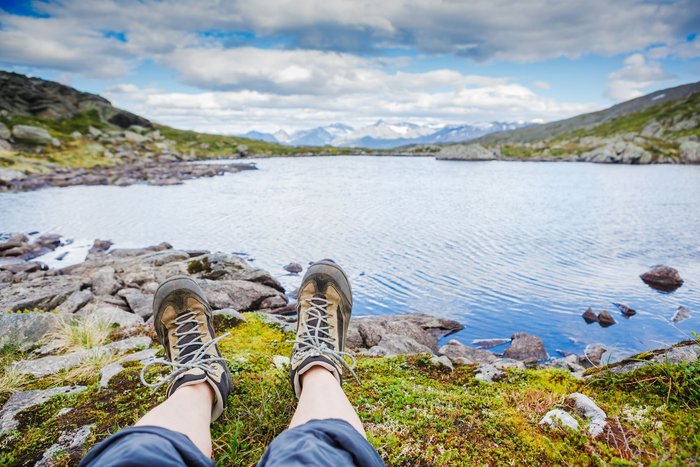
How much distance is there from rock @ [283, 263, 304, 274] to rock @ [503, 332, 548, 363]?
10.2 meters

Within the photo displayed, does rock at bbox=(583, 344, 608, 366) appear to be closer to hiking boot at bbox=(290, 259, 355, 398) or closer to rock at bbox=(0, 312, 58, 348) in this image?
hiking boot at bbox=(290, 259, 355, 398)

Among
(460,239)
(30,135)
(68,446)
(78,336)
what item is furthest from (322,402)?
(30,135)

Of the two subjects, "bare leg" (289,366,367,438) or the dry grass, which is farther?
the dry grass

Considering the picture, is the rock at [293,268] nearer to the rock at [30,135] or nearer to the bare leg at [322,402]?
the bare leg at [322,402]

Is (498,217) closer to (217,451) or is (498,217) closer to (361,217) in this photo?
(361,217)

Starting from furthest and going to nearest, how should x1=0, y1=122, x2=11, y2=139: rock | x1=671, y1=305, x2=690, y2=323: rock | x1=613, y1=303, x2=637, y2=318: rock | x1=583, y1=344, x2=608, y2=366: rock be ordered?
x1=0, y1=122, x2=11, y2=139: rock, x1=613, y1=303, x2=637, y2=318: rock, x1=671, y1=305, x2=690, y2=323: rock, x1=583, y1=344, x2=608, y2=366: rock

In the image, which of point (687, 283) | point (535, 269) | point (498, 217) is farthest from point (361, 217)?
point (687, 283)

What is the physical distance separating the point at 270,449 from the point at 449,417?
198 cm

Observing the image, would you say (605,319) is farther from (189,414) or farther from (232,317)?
(189,414)

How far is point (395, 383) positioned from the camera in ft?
15.2

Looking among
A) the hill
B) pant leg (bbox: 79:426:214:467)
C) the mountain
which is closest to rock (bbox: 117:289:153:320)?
pant leg (bbox: 79:426:214:467)

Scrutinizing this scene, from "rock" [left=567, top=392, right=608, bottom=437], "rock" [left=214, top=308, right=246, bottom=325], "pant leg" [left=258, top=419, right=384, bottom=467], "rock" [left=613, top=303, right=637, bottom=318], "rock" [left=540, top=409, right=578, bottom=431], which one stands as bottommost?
"rock" [left=613, top=303, right=637, bottom=318]

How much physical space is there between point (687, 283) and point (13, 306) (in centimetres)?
2315

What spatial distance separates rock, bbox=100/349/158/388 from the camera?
183 inches
